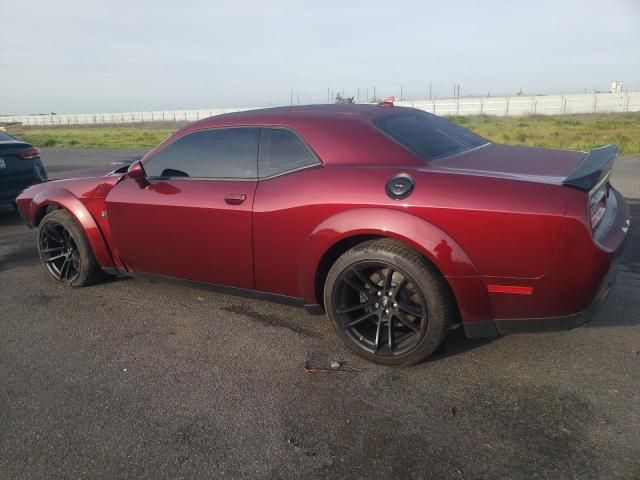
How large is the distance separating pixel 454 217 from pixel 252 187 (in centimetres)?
135

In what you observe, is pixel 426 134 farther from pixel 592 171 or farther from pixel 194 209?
pixel 194 209

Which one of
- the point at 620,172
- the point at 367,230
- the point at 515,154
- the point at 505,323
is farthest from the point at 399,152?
the point at 620,172

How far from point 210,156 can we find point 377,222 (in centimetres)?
145

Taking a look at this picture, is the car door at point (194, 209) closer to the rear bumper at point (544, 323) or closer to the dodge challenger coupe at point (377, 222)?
the dodge challenger coupe at point (377, 222)

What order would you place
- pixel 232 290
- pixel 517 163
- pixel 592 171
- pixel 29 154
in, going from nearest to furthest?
pixel 592 171 → pixel 517 163 → pixel 232 290 → pixel 29 154

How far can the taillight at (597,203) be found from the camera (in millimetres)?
2544

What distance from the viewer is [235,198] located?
10.9ft

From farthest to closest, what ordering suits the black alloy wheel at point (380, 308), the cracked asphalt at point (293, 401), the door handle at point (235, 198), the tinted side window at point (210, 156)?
1. the tinted side window at point (210, 156)
2. the door handle at point (235, 198)
3. the black alloy wheel at point (380, 308)
4. the cracked asphalt at point (293, 401)

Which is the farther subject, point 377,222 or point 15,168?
point 15,168

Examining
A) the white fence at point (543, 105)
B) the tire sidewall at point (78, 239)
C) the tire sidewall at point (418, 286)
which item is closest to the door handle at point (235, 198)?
the tire sidewall at point (418, 286)

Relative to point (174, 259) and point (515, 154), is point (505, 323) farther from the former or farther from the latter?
point (174, 259)

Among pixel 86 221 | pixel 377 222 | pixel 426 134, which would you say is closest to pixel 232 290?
pixel 377 222

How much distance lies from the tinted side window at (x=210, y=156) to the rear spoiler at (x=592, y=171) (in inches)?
74.8

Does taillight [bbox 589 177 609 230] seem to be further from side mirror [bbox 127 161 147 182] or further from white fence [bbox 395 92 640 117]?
white fence [bbox 395 92 640 117]
